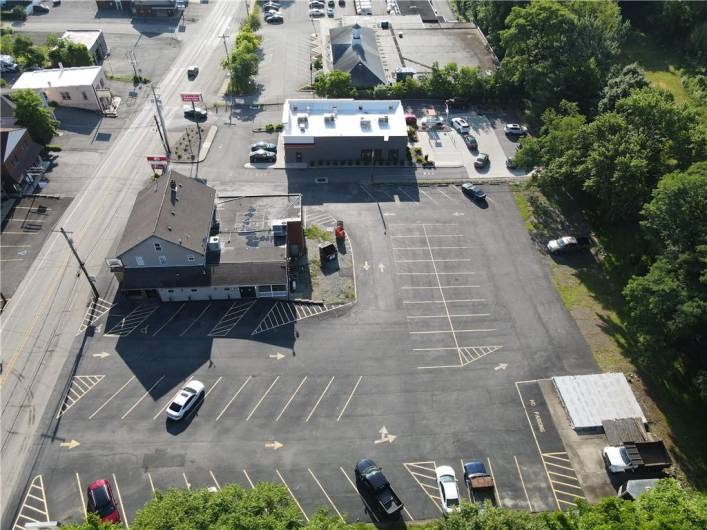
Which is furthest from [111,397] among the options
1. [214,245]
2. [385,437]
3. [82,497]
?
[385,437]

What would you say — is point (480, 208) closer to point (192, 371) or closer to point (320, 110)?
point (320, 110)

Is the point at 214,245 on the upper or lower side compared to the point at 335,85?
lower

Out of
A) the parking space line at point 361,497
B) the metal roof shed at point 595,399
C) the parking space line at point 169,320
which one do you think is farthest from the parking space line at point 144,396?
the metal roof shed at point 595,399

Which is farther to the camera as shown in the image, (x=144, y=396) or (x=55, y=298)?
(x=55, y=298)

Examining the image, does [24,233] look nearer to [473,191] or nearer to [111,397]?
[111,397]

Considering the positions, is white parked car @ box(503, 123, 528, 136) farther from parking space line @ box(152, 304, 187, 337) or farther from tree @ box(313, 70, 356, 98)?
parking space line @ box(152, 304, 187, 337)

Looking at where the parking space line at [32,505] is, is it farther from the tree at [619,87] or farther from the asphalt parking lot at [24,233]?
the tree at [619,87]

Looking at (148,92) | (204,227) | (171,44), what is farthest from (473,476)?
(171,44)
